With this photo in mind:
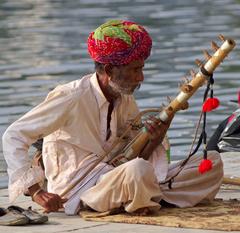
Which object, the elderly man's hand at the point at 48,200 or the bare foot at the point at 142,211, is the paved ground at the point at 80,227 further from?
the bare foot at the point at 142,211

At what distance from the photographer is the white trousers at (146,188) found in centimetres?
807

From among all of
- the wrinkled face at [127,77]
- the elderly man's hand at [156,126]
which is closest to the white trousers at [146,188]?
the elderly man's hand at [156,126]

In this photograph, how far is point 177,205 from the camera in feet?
27.8

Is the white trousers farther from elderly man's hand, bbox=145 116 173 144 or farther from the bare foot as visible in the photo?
elderly man's hand, bbox=145 116 173 144

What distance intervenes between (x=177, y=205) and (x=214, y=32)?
1513 cm

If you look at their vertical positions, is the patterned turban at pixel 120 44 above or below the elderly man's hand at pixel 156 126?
above

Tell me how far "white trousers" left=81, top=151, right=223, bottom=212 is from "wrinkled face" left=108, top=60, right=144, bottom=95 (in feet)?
1.46

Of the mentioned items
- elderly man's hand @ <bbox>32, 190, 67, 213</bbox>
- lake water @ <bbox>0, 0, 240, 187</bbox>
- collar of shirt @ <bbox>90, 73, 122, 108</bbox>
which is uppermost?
collar of shirt @ <bbox>90, 73, 122, 108</bbox>

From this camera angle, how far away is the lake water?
14.9 m

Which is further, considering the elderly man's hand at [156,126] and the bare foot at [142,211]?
Result: the elderly man's hand at [156,126]

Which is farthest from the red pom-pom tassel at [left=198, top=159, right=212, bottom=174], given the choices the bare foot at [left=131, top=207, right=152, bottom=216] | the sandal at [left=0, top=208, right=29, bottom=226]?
the sandal at [left=0, top=208, right=29, bottom=226]

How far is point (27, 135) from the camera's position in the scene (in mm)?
8281

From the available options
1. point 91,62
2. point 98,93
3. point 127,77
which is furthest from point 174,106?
point 91,62

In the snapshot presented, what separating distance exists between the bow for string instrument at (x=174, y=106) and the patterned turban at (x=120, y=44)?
330 mm
